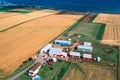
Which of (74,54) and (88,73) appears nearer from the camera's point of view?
(88,73)

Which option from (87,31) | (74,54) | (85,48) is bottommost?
(74,54)

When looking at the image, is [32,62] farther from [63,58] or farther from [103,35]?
[103,35]

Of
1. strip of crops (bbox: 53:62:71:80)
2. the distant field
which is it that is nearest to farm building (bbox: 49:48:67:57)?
strip of crops (bbox: 53:62:71:80)

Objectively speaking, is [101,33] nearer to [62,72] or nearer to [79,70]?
[79,70]

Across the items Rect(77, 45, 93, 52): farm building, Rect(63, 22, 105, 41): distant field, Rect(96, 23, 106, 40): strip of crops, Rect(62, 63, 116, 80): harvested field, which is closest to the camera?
Rect(62, 63, 116, 80): harvested field

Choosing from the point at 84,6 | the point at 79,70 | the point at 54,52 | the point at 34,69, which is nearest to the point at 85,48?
the point at 54,52

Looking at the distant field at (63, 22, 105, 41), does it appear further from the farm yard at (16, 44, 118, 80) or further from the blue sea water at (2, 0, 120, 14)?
the blue sea water at (2, 0, 120, 14)
